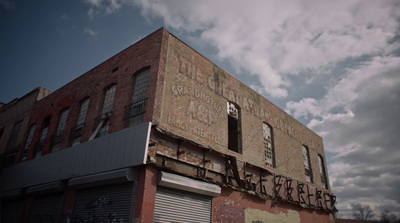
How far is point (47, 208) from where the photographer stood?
34.6 ft

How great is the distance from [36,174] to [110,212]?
5.95 metres

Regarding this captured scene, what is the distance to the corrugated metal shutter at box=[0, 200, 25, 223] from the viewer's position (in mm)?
11797

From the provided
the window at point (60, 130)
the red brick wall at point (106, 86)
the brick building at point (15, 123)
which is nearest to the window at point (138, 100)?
the red brick wall at point (106, 86)

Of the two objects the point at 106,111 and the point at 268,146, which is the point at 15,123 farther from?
the point at 268,146

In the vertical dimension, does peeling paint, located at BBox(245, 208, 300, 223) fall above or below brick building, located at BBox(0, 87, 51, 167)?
below

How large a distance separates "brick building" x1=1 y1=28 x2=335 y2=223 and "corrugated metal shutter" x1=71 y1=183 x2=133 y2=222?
1.4 inches

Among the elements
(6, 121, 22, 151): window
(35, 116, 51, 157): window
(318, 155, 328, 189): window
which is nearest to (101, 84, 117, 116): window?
(35, 116, 51, 157): window

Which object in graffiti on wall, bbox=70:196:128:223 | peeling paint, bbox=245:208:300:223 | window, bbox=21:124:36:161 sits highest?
window, bbox=21:124:36:161

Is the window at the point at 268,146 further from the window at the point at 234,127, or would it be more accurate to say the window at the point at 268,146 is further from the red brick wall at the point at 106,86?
the red brick wall at the point at 106,86

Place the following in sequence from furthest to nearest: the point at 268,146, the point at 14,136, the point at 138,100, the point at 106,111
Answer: the point at 14,136 → the point at 268,146 → the point at 106,111 → the point at 138,100

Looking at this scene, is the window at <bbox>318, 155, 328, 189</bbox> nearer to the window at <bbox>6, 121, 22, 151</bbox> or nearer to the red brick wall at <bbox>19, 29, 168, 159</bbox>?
the red brick wall at <bbox>19, 29, 168, 159</bbox>

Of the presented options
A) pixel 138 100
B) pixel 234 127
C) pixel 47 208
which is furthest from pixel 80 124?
pixel 234 127

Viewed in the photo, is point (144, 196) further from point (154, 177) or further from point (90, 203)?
point (90, 203)

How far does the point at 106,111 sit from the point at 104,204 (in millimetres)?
4297
